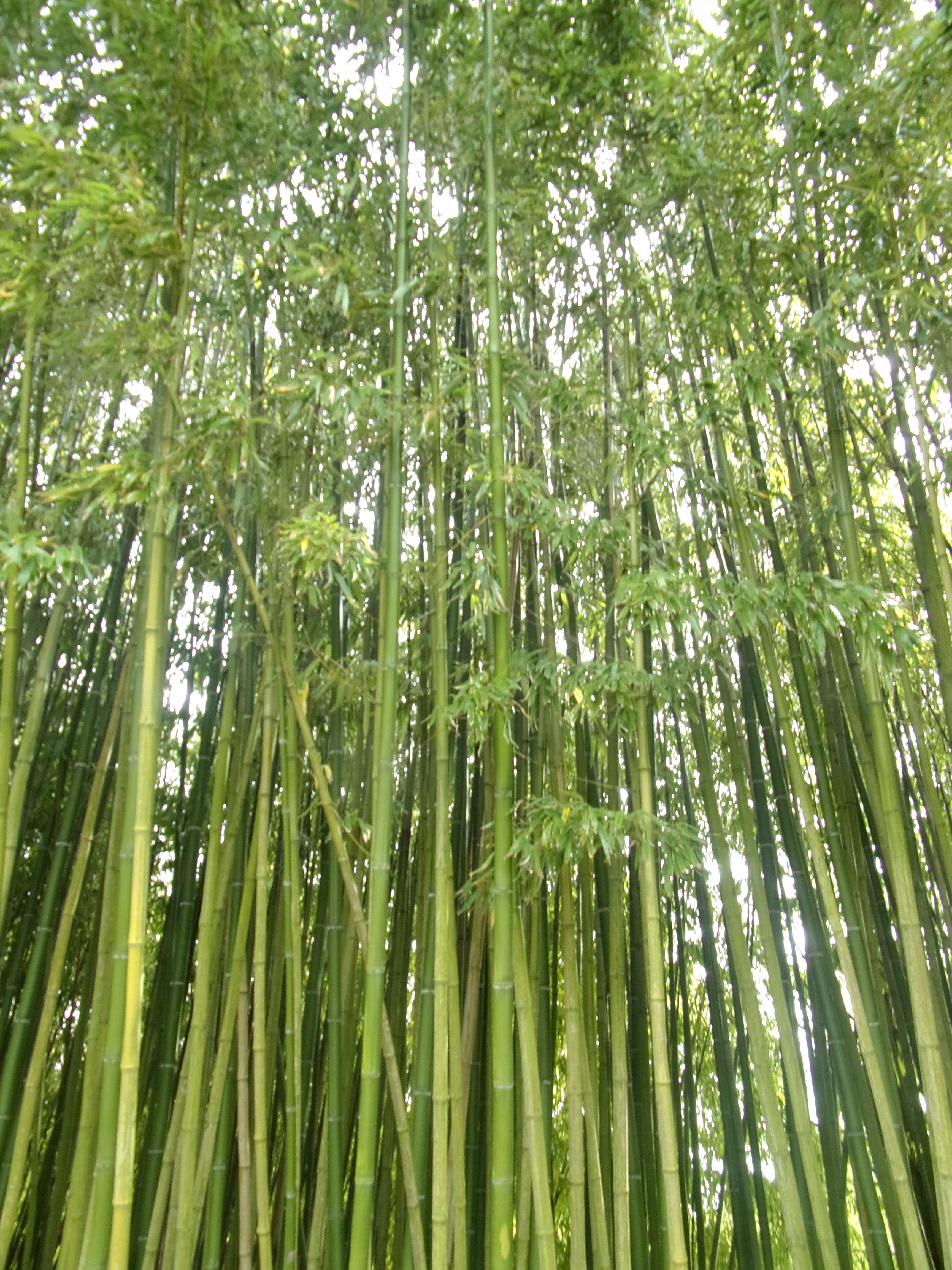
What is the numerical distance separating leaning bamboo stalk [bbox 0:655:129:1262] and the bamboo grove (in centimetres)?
2

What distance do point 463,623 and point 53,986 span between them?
4.68 ft

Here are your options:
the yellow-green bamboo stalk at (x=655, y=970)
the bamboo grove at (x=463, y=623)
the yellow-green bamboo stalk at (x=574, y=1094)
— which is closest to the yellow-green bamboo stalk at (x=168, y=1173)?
the bamboo grove at (x=463, y=623)

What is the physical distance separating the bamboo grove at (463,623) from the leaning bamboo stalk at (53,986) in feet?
0.06

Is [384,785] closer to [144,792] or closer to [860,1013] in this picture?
[144,792]

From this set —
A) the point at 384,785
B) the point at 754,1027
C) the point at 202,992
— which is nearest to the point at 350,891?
the point at 384,785

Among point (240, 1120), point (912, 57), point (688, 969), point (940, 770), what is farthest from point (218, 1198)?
point (912, 57)

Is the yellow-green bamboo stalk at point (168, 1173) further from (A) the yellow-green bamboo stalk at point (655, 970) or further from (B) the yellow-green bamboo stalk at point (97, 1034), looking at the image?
(A) the yellow-green bamboo stalk at point (655, 970)

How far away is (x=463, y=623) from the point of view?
249 cm

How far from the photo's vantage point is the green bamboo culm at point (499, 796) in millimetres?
1764

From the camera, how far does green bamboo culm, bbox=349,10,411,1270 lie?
1.79 meters

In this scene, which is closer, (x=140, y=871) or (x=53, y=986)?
(x=140, y=871)

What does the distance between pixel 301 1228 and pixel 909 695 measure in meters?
2.20

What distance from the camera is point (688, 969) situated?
3.35 meters

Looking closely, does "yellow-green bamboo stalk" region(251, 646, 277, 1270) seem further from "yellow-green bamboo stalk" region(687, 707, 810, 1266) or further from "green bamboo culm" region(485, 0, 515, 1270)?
"yellow-green bamboo stalk" region(687, 707, 810, 1266)
